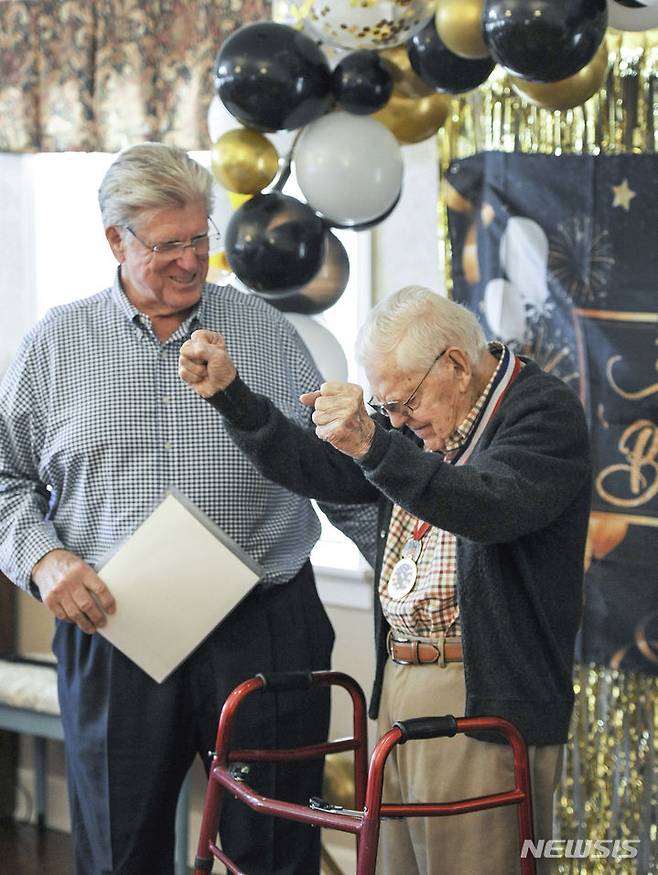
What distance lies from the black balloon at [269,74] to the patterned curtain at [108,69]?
750 mm

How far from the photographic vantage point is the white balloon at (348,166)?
240 centimetres

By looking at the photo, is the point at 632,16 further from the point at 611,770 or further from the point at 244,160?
the point at 611,770

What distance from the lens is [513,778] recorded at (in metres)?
1.72

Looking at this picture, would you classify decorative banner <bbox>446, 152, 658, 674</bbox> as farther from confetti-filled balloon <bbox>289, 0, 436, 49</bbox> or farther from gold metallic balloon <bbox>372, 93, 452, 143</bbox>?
confetti-filled balloon <bbox>289, 0, 436, 49</bbox>

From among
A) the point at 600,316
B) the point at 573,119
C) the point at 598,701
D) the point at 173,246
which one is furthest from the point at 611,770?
the point at 173,246

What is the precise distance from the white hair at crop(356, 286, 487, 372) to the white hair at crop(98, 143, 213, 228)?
0.52 meters

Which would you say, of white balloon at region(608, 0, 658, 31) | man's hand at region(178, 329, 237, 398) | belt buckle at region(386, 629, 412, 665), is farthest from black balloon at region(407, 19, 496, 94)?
belt buckle at region(386, 629, 412, 665)

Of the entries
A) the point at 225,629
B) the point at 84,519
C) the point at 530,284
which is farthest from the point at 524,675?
the point at 530,284

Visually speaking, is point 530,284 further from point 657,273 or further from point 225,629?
point 225,629

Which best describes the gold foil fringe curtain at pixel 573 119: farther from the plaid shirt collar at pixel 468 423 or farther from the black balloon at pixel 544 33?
the plaid shirt collar at pixel 468 423

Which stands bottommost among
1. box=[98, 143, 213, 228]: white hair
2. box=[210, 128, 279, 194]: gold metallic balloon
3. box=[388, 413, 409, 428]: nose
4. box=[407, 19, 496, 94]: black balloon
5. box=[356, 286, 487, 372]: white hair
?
box=[388, 413, 409, 428]: nose

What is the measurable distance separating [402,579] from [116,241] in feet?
2.70

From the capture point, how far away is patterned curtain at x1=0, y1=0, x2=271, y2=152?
318cm

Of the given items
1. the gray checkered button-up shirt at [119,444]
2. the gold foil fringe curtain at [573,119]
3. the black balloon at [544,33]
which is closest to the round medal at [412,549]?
the gray checkered button-up shirt at [119,444]
